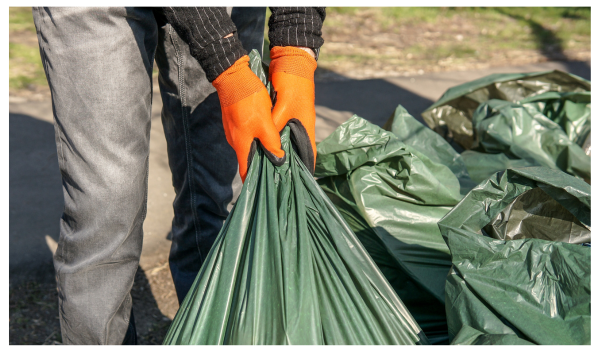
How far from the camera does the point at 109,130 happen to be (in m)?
1.18

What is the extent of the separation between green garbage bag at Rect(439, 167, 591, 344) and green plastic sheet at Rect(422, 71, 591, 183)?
31.0 inches

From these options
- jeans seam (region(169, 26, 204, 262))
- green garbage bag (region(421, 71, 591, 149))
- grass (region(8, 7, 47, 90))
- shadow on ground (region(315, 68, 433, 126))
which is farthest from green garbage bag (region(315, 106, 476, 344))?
grass (region(8, 7, 47, 90))

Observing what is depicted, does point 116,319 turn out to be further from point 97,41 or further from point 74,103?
point 97,41

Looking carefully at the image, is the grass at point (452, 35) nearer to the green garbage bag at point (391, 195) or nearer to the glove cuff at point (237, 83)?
the green garbage bag at point (391, 195)

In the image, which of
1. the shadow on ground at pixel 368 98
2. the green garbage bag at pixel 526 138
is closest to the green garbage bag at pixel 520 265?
the green garbage bag at pixel 526 138

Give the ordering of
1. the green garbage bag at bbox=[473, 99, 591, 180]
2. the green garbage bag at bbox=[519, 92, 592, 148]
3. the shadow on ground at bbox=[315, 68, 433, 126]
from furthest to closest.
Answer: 1. the shadow on ground at bbox=[315, 68, 433, 126]
2. the green garbage bag at bbox=[519, 92, 592, 148]
3. the green garbage bag at bbox=[473, 99, 591, 180]

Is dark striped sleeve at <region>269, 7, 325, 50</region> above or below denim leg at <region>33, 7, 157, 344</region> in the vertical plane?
above

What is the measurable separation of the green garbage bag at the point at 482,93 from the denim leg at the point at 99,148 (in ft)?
5.62

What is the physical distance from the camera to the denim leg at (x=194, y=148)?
4.74ft

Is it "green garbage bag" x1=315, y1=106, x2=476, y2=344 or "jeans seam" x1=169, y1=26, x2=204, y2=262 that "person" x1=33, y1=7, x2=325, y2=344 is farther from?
"green garbage bag" x1=315, y1=106, x2=476, y2=344

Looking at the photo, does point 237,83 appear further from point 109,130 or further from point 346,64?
point 346,64

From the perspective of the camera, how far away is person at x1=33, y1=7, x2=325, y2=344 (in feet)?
3.74

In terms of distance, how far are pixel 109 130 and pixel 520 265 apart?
0.99 metres

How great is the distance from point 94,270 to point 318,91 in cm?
264
